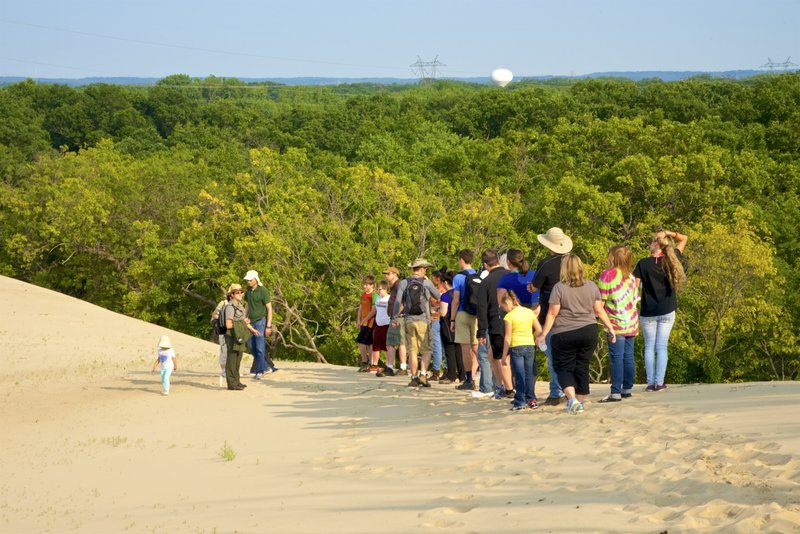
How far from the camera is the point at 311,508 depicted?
9.70 meters

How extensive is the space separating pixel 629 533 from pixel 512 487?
2086mm

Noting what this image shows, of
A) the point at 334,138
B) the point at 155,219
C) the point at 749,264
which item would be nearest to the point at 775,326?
the point at 749,264

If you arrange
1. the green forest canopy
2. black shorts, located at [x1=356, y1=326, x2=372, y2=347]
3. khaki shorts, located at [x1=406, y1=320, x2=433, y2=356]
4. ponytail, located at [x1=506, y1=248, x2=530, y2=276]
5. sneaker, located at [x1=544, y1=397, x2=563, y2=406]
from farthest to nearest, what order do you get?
the green forest canopy < black shorts, located at [x1=356, y1=326, x2=372, y2=347] < khaki shorts, located at [x1=406, y1=320, x2=433, y2=356] < ponytail, located at [x1=506, y1=248, x2=530, y2=276] < sneaker, located at [x1=544, y1=397, x2=563, y2=406]

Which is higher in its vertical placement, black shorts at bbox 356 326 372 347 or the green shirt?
the green shirt

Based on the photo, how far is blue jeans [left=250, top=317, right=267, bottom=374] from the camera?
19078mm

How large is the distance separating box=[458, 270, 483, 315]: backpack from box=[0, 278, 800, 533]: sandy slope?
126 cm

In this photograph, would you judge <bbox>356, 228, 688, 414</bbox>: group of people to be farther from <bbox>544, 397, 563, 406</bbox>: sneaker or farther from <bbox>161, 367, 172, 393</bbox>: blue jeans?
<bbox>161, 367, 172, 393</bbox>: blue jeans

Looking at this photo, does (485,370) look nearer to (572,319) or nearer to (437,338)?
(437,338)

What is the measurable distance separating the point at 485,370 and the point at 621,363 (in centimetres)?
225

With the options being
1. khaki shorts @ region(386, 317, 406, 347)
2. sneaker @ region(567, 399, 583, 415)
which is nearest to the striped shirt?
sneaker @ region(567, 399, 583, 415)

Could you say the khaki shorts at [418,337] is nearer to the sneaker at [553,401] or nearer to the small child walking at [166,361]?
the sneaker at [553,401]

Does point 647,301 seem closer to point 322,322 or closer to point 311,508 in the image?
point 311,508

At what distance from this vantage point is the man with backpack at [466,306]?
1584 cm

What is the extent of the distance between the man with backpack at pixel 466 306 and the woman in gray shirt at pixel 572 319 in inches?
115
